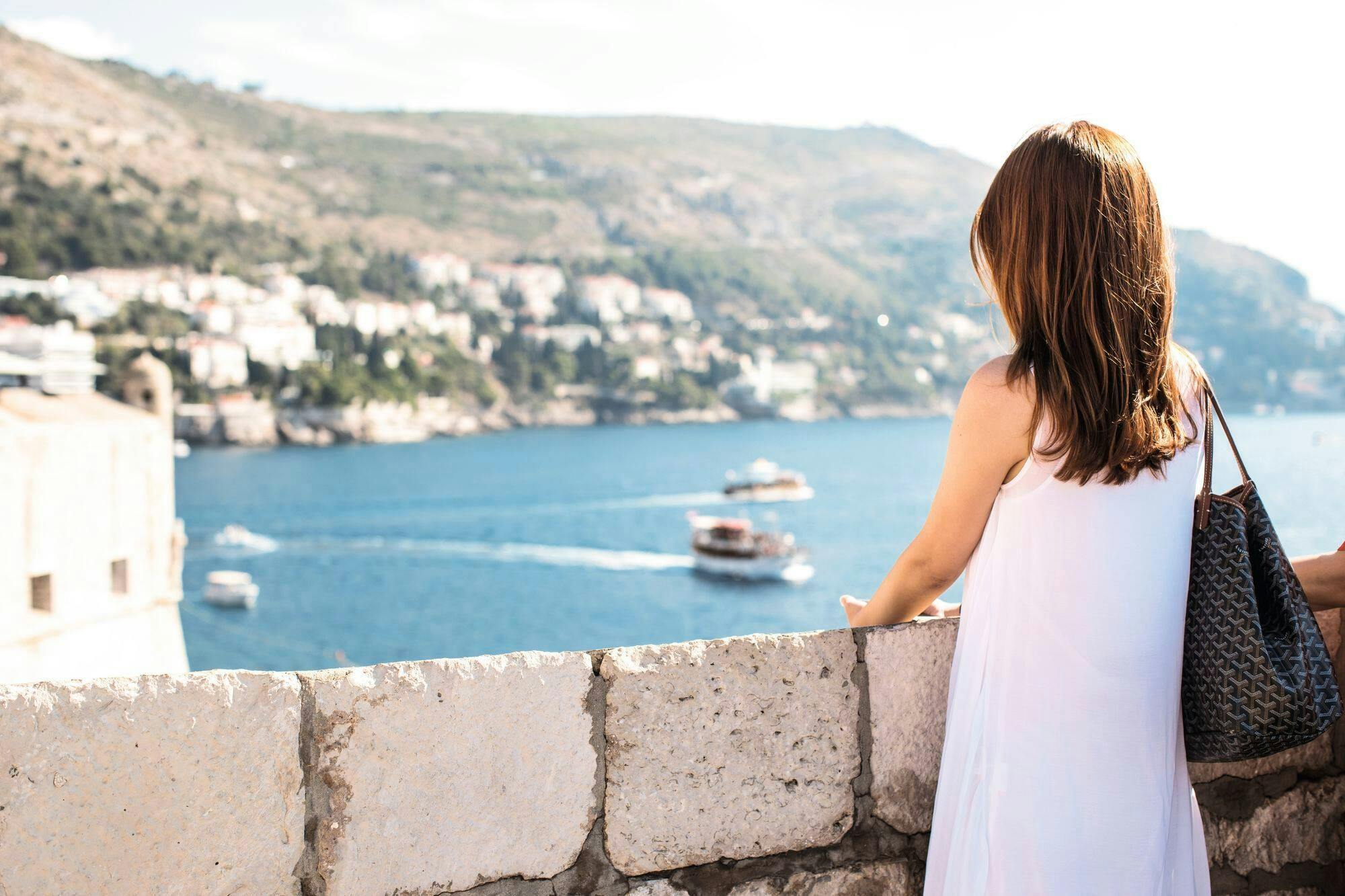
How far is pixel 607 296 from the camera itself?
125 m

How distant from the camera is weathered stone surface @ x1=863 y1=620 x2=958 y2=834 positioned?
171 cm

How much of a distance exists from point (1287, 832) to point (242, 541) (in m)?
53.0

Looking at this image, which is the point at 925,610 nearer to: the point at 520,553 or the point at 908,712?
the point at 908,712

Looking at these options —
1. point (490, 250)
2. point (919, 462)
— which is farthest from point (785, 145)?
point (919, 462)

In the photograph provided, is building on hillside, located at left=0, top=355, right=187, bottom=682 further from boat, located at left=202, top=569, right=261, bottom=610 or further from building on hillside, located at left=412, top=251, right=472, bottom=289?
building on hillside, located at left=412, top=251, right=472, bottom=289

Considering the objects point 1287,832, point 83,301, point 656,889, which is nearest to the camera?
point 656,889

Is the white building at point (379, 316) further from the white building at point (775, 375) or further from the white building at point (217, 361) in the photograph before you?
the white building at point (775, 375)

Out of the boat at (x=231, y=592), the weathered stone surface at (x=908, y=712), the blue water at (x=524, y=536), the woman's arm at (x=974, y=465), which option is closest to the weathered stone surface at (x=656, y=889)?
the weathered stone surface at (x=908, y=712)

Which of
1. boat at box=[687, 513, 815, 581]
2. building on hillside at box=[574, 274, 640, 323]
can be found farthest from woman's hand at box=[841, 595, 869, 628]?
building on hillside at box=[574, 274, 640, 323]

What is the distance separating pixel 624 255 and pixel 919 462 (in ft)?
203

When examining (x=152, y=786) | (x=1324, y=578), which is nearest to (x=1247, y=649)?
(x=1324, y=578)

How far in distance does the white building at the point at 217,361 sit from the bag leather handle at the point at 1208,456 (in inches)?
3541

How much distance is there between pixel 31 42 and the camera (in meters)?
114

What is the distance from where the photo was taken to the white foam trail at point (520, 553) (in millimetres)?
47659
